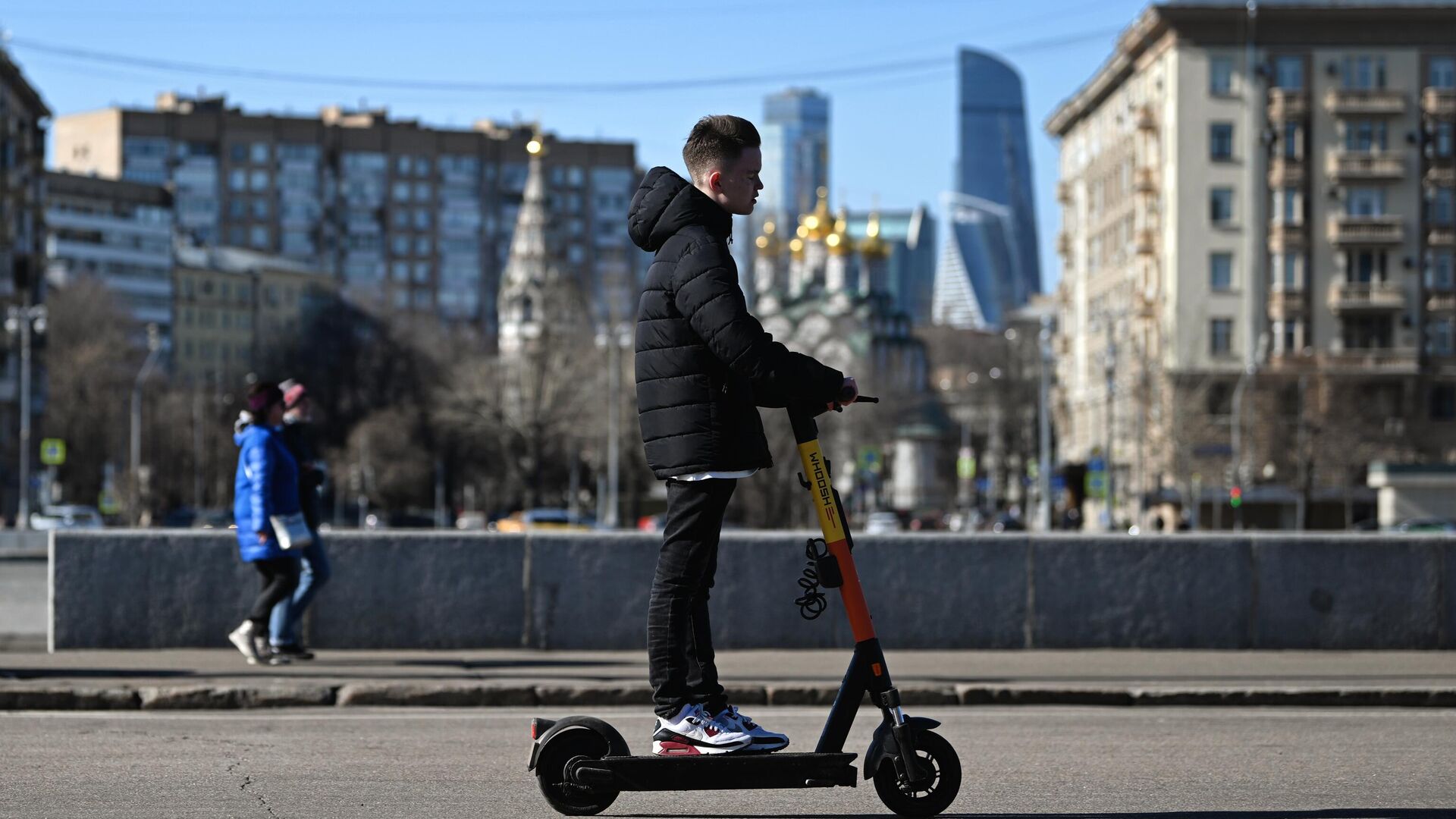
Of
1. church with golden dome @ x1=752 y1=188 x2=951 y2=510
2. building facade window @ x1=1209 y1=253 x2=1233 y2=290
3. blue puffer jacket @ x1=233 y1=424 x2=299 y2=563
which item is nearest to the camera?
blue puffer jacket @ x1=233 y1=424 x2=299 y2=563

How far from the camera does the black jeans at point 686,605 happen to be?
655 centimetres

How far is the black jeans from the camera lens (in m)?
6.55

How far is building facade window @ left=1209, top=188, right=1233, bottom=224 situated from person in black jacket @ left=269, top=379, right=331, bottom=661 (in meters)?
72.9

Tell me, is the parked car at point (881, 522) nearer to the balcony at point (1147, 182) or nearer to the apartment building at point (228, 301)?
the balcony at point (1147, 182)

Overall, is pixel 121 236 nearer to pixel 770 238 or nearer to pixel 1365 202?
pixel 770 238

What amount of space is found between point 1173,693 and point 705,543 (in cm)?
574

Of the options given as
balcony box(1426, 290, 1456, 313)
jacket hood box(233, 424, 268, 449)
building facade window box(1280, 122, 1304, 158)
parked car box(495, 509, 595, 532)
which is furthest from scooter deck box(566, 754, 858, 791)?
balcony box(1426, 290, 1456, 313)

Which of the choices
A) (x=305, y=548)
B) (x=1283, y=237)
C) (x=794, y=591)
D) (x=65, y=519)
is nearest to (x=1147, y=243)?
(x=1283, y=237)

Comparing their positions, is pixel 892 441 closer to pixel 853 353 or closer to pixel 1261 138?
pixel 853 353

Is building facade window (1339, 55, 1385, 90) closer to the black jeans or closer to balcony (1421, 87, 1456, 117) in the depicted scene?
balcony (1421, 87, 1456, 117)

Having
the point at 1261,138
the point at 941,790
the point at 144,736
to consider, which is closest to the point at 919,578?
the point at 144,736

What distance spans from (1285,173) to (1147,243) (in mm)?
5981

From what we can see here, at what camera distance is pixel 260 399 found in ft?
42.6

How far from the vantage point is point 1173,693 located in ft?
38.2
